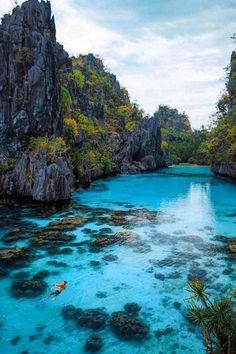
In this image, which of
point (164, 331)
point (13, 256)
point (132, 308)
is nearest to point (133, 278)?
point (132, 308)

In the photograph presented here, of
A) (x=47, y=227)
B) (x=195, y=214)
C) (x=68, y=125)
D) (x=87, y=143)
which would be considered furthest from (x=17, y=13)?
(x=195, y=214)

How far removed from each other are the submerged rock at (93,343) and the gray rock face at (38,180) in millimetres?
19817

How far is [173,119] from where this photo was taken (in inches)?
5802

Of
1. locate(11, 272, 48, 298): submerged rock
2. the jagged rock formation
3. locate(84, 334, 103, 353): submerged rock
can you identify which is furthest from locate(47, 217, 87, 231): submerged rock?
the jagged rock formation

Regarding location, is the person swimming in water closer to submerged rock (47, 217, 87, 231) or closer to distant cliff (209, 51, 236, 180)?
submerged rock (47, 217, 87, 231)

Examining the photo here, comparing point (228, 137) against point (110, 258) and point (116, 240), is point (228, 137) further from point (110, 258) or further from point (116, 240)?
point (110, 258)

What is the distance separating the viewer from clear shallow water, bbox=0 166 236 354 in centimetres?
1148

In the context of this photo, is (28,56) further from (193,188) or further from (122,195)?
(193,188)

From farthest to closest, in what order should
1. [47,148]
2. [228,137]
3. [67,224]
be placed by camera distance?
[228,137] → [47,148] → [67,224]

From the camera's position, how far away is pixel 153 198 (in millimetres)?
40750

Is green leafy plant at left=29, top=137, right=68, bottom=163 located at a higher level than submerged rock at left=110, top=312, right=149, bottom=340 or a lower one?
higher

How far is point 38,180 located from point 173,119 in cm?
12361

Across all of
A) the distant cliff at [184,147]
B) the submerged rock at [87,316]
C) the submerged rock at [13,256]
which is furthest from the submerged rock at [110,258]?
the distant cliff at [184,147]

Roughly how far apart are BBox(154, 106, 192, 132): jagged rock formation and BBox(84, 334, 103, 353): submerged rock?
13317 cm
